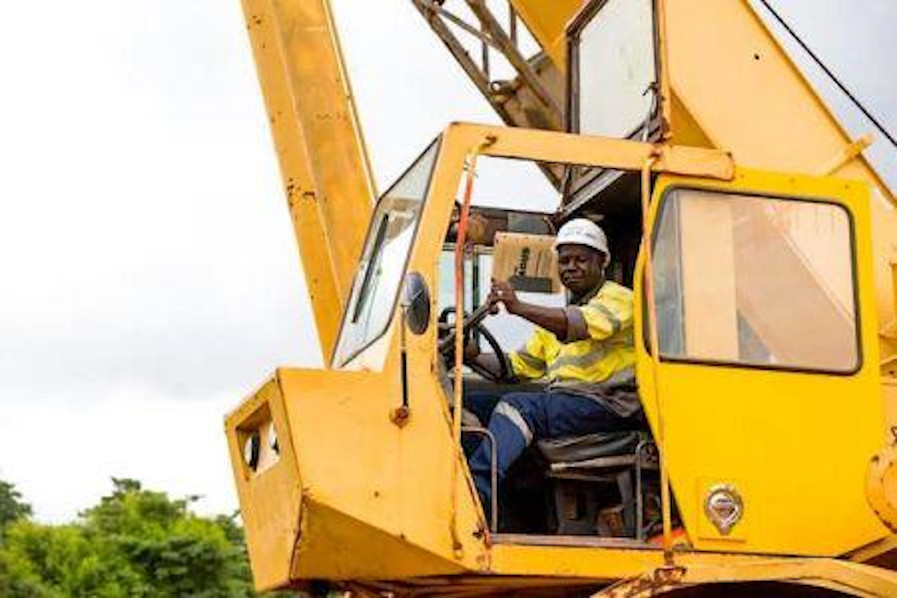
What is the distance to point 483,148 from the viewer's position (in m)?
6.12

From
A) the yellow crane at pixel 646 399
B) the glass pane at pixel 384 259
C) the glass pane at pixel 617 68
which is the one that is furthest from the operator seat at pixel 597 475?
the glass pane at pixel 617 68

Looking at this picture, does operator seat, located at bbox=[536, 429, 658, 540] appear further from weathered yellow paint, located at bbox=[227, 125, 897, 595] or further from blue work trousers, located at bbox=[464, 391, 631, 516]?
weathered yellow paint, located at bbox=[227, 125, 897, 595]

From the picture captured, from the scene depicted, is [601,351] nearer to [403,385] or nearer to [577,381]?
[577,381]

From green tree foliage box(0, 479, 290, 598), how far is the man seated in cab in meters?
22.4

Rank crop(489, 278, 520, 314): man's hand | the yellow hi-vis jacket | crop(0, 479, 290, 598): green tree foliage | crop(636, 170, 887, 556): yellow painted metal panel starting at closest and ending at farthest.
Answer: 1. crop(636, 170, 887, 556): yellow painted metal panel
2. crop(489, 278, 520, 314): man's hand
3. the yellow hi-vis jacket
4. crop(0, 479, 290, 598): green tree foliage

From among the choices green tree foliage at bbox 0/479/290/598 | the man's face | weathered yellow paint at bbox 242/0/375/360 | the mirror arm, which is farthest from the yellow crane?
green tree foliage at bbox 0/479/290/598

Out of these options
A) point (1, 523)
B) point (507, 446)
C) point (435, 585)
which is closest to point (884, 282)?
point (507, 446)

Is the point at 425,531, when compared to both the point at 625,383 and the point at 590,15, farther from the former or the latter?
the point at 590,15

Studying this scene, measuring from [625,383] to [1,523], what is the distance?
110ft

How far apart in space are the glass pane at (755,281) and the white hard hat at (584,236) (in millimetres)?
481

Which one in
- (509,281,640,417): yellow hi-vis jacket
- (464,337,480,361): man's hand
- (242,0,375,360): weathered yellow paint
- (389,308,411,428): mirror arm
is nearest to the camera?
(389,308,411,428): mirror arm

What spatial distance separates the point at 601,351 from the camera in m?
6.39

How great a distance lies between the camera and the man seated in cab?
611 cm

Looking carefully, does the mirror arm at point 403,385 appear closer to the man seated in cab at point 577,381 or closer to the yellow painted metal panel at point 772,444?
the man seated in cab at point 577,381
